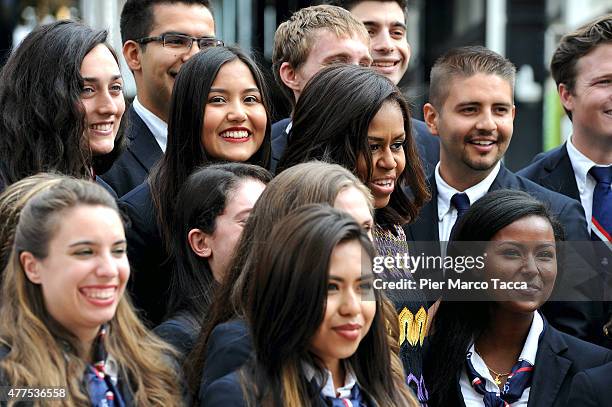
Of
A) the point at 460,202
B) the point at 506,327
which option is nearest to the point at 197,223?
the point at 506,327

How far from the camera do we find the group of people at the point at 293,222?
3859mm

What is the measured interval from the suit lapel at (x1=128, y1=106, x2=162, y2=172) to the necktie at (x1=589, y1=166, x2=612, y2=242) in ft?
6.24

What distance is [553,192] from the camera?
5.63 m

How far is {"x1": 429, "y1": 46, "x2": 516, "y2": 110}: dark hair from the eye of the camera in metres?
6.02

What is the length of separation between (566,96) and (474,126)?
29.5 inches

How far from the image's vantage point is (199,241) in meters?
4.65

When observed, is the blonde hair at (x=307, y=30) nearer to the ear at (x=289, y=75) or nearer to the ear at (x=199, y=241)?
the ear at (x=289, y=75)

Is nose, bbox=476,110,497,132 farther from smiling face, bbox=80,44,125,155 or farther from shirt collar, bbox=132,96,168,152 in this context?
smiling face, bbox=80,44,125,155

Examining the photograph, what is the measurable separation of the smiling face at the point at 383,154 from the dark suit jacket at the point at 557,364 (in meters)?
0.73

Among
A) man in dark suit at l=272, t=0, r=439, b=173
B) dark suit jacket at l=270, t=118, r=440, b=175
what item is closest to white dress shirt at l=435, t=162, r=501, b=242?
dark suit jacket at l=270, t=118, r=440, b=175

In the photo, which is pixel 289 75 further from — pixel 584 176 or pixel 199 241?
pixel 199 241

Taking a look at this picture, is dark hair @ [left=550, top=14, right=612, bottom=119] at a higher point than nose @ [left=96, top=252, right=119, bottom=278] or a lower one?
higher

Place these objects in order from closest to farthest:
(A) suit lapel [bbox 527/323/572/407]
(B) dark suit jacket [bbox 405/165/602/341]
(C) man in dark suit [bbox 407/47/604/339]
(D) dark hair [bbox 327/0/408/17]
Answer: (A) suit lapel [bbox 527/323/572/407] → (B) dark suit jacket [bbox 405/165/602/341] → (C) man in dark suit [bbox 407/47/604/339] → (D) dark hair [bbox 327/0/408/17]

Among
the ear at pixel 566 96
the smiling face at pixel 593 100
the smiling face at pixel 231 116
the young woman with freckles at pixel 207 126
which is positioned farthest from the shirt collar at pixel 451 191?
the smiling face at pixel 231 116
